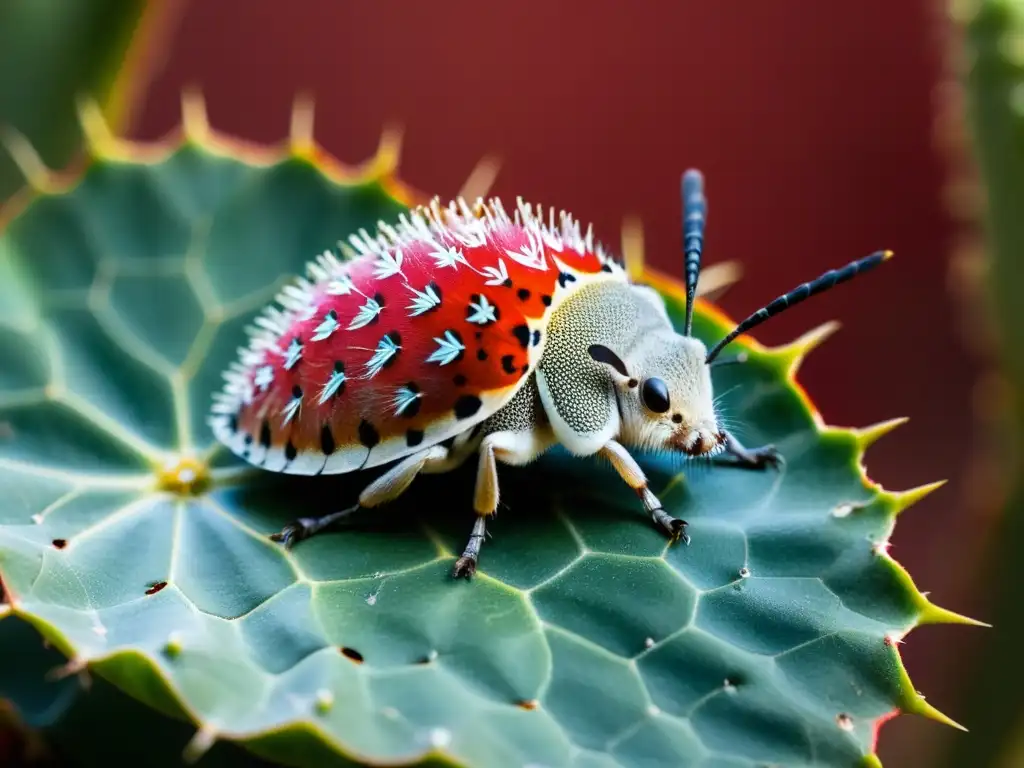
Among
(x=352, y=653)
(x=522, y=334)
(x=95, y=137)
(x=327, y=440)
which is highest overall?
(x=95, y=137)

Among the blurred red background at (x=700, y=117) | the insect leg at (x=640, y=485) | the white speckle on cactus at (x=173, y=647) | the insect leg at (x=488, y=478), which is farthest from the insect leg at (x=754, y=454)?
the blurred red background at (x=700, y=117)

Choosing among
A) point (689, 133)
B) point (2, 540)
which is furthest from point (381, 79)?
point (2, 540)

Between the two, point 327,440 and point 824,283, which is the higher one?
point 824,283

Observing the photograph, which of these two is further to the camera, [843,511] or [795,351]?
[795,351]

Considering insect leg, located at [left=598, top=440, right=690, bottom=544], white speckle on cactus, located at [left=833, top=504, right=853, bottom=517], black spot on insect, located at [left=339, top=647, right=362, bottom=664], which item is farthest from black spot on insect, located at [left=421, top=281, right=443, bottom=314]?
white speckle on cactus, located at [left=833, top=504, right=853, bottom=517]

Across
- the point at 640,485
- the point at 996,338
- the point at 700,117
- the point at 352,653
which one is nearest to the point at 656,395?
the point at 640,485

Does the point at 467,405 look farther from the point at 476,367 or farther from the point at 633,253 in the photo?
the point at 633,253

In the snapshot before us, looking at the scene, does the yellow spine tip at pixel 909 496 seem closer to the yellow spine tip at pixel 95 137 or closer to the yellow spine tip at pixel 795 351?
the yellow spine tip at pixel 795 351
